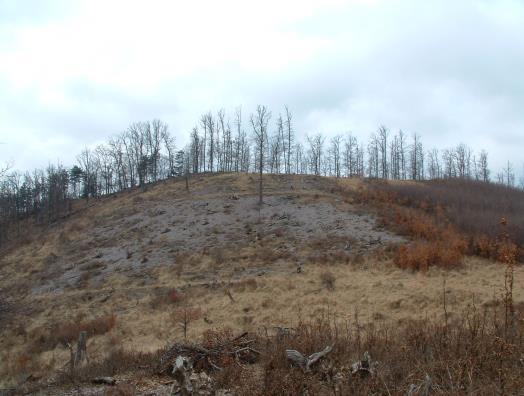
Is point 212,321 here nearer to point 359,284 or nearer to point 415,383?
point 359,284

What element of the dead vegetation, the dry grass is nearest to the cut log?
the dead vegetation

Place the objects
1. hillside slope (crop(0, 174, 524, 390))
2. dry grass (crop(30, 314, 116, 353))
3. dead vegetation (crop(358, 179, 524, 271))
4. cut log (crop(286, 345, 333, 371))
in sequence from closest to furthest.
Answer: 1. cut log (crop(286, 345, 333, 371))
2. hillside slope (crop(0, 174, 524, 390))
3. dry grass (crop(30, 314, 116, 353))
4. dead vegetation (crop(358, 179, 524, 271))

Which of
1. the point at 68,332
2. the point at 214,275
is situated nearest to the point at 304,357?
the point at 68,332

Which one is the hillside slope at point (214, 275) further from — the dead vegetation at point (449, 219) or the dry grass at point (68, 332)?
the dead vegetation at point (449, 219)

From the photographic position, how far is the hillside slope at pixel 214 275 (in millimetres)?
16250

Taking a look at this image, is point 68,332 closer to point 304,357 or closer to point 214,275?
point 214,275

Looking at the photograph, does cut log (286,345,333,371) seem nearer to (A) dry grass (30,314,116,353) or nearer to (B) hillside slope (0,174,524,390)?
(B) hillside slope (0,174,524,390)

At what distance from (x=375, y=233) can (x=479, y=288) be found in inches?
377

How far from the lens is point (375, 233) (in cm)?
2591

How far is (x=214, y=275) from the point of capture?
23219mm

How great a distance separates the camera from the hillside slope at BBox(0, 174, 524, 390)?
16.2m

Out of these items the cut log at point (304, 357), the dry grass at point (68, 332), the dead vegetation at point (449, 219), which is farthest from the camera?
the dead vegetation at point (449, 219)

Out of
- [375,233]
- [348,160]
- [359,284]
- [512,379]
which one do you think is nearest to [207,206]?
[375,233]

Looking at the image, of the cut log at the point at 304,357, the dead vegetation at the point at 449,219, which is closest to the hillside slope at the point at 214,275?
the dead vegetation at the point at 449,219
